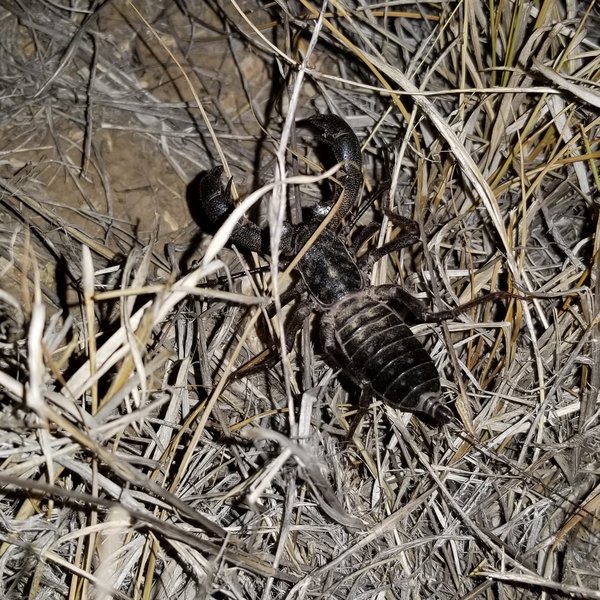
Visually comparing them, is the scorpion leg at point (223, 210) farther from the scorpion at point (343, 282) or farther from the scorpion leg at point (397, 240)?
the scorpion leg at point (397, 240)

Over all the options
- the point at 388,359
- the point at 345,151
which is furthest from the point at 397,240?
the point at 388,359

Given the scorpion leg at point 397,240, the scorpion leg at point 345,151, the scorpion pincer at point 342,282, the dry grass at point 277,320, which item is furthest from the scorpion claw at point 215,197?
the scorpion leg at point 397,240

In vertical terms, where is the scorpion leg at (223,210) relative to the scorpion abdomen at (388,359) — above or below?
above

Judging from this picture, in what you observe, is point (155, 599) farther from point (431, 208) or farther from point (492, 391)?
point (431, 208)

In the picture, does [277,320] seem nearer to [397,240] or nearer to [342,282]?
[342,282]

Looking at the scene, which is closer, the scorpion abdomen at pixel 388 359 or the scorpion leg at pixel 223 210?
the scorpion abdomen at pixel 388 359
